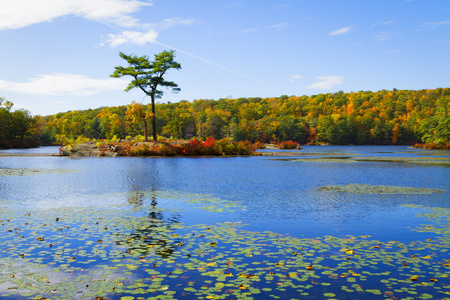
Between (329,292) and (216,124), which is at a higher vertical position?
(216,124)

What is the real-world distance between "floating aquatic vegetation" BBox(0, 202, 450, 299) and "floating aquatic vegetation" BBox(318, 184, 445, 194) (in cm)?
850

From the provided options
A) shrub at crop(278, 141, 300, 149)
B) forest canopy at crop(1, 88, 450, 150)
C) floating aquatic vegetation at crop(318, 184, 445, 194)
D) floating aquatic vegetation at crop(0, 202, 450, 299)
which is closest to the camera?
floating aquatic vegetation at crop(0, 202, 450, 299)

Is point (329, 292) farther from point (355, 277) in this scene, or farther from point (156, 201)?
point (156, 201)

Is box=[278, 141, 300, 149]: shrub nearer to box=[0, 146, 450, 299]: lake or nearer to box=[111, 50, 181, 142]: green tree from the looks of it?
box=[111, 50, 181, 142]: green tree

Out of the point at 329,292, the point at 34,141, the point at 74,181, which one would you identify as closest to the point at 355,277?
the point at 329,292

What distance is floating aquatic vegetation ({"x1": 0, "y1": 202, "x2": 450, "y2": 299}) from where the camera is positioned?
7.33 m

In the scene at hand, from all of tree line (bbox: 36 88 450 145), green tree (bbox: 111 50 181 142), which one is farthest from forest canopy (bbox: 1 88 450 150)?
green tree (bbox: 111 50 181 142)

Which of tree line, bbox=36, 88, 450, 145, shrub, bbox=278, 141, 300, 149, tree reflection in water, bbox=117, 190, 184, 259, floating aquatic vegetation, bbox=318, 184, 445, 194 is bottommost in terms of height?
floating aquatic vegetation, bbox=318, 184, 445, 194

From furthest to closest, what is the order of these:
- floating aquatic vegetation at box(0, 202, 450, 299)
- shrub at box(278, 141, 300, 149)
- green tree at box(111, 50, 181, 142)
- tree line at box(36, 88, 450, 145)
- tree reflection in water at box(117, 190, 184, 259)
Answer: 1. tree line at box(36, 88, 450, 145)
2. shrub at box(278, 141, 300, 149)
3. green tree at box(111, 50, 181, 142)
4. tree reflection in water at box(117, 190, 184, 259)
5. floating aquatic vegetation at box(0, 202, 450, 299)

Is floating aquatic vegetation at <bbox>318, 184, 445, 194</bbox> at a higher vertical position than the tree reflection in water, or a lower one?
lower

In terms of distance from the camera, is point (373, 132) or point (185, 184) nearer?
point (185, 184)

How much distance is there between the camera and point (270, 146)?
360 feet

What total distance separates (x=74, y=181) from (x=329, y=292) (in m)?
23.3

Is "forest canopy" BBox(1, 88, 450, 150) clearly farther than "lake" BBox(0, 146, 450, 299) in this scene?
Yes
